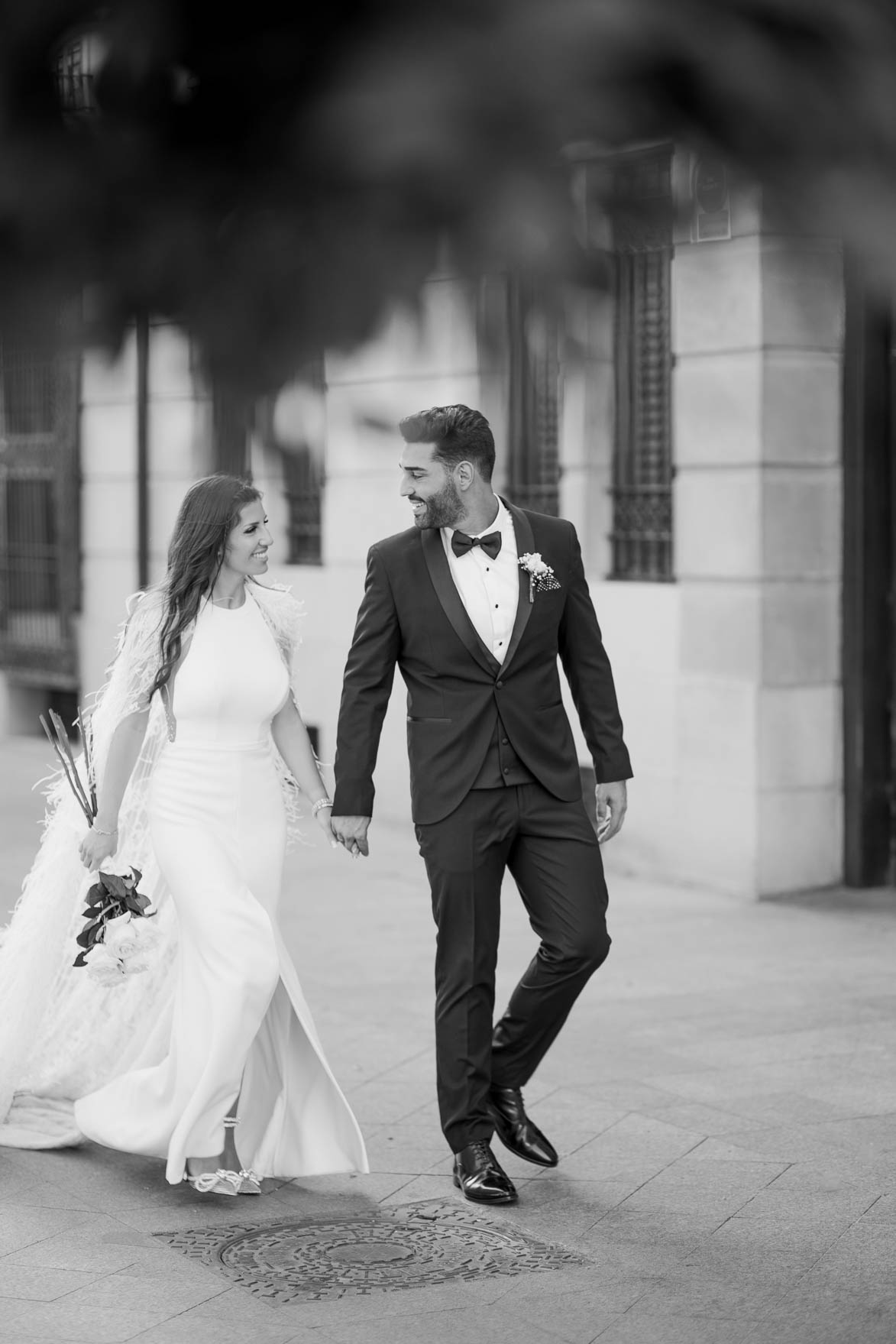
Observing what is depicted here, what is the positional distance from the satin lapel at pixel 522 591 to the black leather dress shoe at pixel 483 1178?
1161mm

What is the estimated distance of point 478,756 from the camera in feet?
15.7

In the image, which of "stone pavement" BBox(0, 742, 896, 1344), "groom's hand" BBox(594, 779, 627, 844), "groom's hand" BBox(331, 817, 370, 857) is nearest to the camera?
"stone pavement" BBox(0, 742, 896, 1344)

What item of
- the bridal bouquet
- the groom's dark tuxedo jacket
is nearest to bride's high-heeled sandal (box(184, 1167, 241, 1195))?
the bridal bouquet

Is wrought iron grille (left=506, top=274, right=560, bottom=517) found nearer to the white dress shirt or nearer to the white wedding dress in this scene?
the white dress shirt

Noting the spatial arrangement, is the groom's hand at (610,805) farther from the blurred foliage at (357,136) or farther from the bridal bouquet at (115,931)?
the blurred foliage at (357,136)

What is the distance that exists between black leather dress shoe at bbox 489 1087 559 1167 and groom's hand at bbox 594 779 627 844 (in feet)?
2.21

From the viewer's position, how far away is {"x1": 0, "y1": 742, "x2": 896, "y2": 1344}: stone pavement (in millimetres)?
4129

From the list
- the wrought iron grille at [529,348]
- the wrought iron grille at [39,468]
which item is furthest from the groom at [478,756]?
the wrought iron grille at [529,348]

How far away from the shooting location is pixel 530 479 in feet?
34.7

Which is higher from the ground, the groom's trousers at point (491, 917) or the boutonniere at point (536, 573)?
the boutonniere at point (536, 573)

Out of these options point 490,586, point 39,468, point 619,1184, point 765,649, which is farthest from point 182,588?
point 765,649

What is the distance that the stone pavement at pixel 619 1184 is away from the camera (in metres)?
4.13

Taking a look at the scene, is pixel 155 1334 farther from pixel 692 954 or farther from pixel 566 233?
pixel 692 954

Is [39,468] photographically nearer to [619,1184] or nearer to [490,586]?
[490,586]
